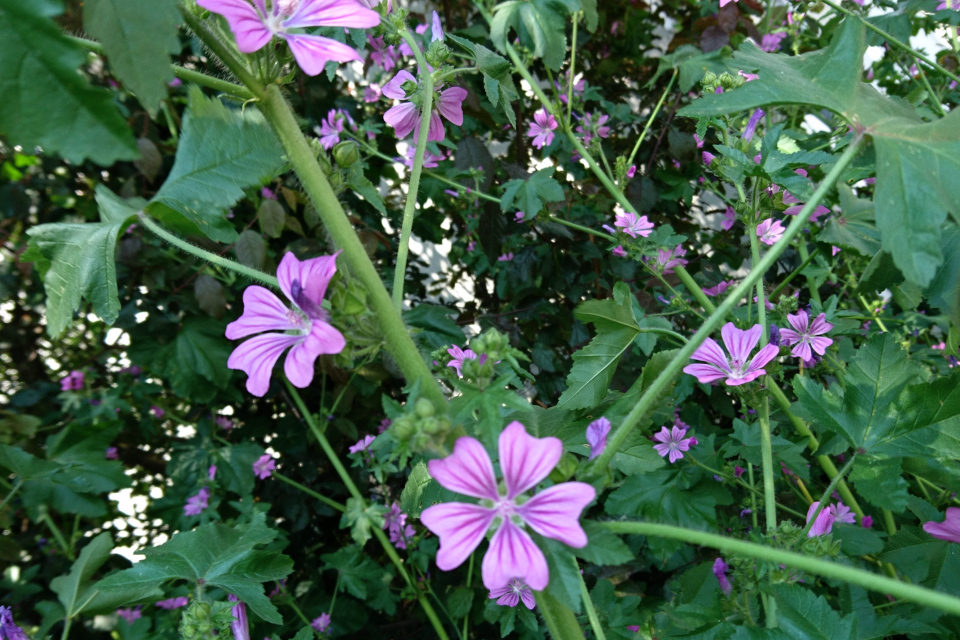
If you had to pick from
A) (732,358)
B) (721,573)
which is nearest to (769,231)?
(732,358)

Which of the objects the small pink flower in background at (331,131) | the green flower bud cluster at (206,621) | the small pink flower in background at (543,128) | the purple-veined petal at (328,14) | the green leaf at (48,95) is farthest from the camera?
the small pink flower in background at (543,128)

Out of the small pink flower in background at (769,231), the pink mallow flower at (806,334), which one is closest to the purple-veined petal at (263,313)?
the pink mallow flower at (806,334)

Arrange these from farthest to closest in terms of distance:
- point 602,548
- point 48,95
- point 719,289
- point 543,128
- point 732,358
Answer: point 543,128 → point 719,289 → point 732,358 → point 602,548 → point 48,95

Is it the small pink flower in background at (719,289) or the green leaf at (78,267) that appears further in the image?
the small pink flower in background at (719,289)

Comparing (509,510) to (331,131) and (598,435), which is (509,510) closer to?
(598,435)

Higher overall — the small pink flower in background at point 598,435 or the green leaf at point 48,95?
the green leaf at point 48,95

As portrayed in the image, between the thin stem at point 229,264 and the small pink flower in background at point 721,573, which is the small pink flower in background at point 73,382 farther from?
the small pink flower in background at point 721,573
